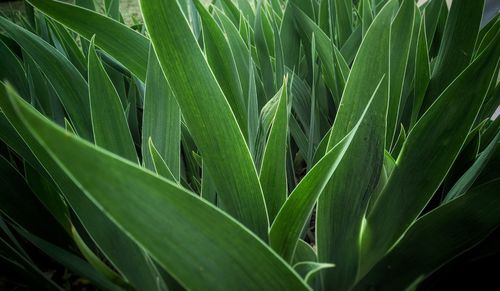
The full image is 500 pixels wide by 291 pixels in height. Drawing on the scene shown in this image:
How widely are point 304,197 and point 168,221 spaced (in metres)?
0.11

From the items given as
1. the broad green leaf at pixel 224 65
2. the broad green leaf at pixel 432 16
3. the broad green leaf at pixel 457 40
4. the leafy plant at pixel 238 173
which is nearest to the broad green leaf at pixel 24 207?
the leafy plant at pixel 238 173

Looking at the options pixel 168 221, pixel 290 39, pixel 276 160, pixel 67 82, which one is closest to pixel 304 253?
pixel 276 160

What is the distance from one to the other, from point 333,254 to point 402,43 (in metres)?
0.21

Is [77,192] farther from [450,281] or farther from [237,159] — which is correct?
[450,281]

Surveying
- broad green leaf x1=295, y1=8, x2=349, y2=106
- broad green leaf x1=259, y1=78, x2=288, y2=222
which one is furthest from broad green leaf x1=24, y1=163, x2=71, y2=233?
broad green leaf x1=295, y1=8, x2=349, y2=106

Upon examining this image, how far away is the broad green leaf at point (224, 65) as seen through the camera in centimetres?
39

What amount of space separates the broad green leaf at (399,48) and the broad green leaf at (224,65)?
15 cm

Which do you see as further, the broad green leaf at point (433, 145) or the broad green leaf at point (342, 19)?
the broad green leaf at point (342, 19)

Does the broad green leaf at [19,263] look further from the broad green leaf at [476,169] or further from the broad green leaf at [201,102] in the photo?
the broad green leaf at [476,169]

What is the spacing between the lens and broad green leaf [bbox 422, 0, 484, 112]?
405 millimetres

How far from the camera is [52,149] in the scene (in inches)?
5.4

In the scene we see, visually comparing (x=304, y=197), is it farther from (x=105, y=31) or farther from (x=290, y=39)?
(x=290, y=39)

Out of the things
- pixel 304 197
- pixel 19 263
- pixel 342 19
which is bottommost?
pixel 19 263

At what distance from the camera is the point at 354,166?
0.96ft
